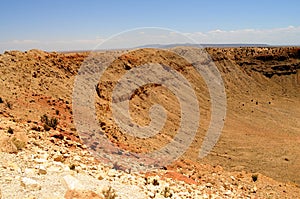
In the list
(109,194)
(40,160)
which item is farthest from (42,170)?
(109,194)

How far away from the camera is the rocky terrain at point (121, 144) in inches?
340

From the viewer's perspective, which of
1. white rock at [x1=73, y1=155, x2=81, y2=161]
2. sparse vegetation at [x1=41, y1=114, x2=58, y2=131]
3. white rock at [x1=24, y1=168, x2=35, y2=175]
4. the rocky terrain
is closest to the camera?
white rock at [x1=24, y1=168, x2=35, y2=175]

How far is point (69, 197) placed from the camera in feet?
23.4

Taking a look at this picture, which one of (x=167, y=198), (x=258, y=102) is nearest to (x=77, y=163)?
(x=167, y=198)

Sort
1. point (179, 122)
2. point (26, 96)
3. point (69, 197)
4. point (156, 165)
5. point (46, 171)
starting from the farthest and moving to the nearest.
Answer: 1. point (179, 122)
2. point (26, 96)
3. point (156, 165)
4. point (46, 171)
5. point (69, 197)

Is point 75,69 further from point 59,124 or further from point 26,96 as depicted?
point 59,124

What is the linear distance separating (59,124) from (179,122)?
17.7 meters

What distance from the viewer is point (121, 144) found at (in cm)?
1483

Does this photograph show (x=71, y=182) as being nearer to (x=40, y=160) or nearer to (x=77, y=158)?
(x=40, y=160)

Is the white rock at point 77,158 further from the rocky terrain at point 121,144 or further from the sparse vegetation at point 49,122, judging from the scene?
the sparse vegetation at point 49,122

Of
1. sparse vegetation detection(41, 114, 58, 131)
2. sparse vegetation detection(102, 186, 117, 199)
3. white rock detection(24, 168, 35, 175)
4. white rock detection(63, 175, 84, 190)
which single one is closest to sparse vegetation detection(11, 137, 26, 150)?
white rock detection(24, 168, 35, 175)

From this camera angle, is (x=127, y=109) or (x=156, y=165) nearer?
(x=156, y=165)

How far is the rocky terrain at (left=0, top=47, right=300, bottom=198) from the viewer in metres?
8.65

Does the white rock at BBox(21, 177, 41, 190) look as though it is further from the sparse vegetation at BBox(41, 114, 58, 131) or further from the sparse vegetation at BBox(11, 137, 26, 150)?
the sparse vegetation at BBox(41, 114, 58, 131)
